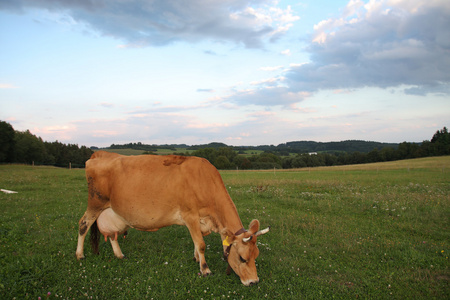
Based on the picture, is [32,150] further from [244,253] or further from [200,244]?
[244,253]

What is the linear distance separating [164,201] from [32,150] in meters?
83.8

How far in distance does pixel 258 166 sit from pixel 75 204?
2958 inches

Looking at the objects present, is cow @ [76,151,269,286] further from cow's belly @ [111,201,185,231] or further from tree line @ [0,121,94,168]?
tree line @ [0,121,94,168]

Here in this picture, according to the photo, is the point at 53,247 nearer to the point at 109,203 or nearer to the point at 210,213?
the point at 109,203

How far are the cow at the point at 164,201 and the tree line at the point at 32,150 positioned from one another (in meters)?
38.9

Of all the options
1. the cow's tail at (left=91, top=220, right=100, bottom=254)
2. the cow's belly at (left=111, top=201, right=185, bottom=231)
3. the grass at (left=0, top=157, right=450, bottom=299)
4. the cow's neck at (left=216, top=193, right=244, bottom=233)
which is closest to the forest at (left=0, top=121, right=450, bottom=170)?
the grass at (left=0, top=157, right=450, bottom=299)

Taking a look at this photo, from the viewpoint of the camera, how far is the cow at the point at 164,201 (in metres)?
6.21

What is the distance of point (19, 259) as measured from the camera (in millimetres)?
6098

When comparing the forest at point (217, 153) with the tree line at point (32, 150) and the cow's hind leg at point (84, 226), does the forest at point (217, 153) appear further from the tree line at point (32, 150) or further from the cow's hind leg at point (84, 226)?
the cow's hind leg at point (84, 226)

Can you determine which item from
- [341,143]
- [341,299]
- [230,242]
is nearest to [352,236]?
[341,299]

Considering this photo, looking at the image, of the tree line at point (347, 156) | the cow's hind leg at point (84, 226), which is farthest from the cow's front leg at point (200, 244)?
the tree line at point (347, 156)

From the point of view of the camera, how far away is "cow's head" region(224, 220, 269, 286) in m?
5.59

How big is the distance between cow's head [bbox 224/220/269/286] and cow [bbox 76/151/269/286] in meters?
0.02

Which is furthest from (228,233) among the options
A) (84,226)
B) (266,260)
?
(84,226)
